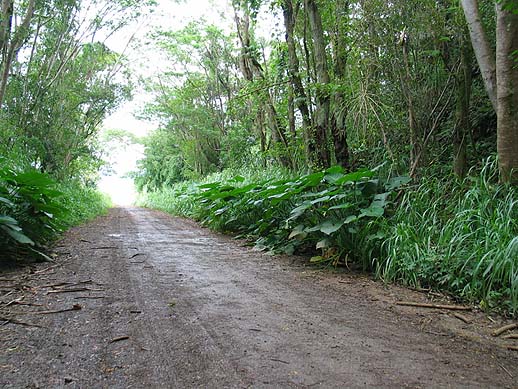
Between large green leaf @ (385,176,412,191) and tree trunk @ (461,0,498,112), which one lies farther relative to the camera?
large green leaf @ (385,176,412,191)

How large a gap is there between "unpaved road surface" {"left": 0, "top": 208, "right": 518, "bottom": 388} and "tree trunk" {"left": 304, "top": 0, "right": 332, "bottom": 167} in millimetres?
3096

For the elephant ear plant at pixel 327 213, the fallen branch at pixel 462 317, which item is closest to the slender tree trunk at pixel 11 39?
the elephant ear plant at pixel 327 213

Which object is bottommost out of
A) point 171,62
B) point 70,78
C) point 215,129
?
point 215,129

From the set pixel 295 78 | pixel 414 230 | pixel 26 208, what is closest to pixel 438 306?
pixel 414 230

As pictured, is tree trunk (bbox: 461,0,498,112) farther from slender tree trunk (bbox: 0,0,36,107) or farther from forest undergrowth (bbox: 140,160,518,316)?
slender tree trunk (bbox: 0,0,36,107)

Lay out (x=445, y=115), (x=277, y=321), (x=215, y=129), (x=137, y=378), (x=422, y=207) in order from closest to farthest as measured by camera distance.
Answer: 1. (x=137, y=378)
2. (x=277, y=321)
3. (x=422, y=207)
4. (x=445, y=115)
5. (x=215, y=129)

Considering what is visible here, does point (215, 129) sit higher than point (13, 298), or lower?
higher

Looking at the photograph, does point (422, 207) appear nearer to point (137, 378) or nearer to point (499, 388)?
point (499, 388)

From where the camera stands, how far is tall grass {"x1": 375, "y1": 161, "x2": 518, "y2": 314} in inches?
127

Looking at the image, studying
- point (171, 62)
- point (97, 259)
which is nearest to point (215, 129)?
point (171, 62)

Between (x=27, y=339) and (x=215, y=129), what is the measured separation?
15695mm

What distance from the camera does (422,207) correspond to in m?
4.72

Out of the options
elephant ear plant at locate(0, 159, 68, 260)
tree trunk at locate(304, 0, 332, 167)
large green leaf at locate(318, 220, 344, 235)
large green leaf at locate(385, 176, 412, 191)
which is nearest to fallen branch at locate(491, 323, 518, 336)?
large green leaf at locate(318, 220, 344, 235)

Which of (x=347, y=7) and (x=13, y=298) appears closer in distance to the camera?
(x=13, y=298)
